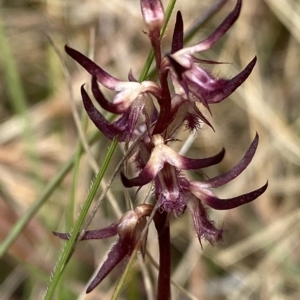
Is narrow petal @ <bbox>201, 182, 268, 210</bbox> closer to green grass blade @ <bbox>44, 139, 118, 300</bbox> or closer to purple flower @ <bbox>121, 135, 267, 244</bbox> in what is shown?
purple flower @ <bbox>121, 135, 267, 244</bbox>

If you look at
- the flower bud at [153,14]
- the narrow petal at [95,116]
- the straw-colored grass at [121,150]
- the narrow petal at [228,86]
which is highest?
the flower bud at [153,14]

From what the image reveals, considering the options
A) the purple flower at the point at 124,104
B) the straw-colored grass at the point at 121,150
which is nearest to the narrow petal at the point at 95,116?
the purple flower at the point at 124,104

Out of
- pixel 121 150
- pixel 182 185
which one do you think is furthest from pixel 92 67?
pixel 121 150

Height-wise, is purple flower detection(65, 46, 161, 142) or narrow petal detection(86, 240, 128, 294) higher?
Result: purple flower detection(65, 46, 161, 142)

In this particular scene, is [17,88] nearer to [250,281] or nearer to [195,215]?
[250,281]

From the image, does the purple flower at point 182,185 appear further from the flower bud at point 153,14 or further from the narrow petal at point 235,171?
the flower bud at point 153,14

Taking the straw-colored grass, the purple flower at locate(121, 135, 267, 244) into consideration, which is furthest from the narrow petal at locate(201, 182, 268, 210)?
the straw-colored grass
